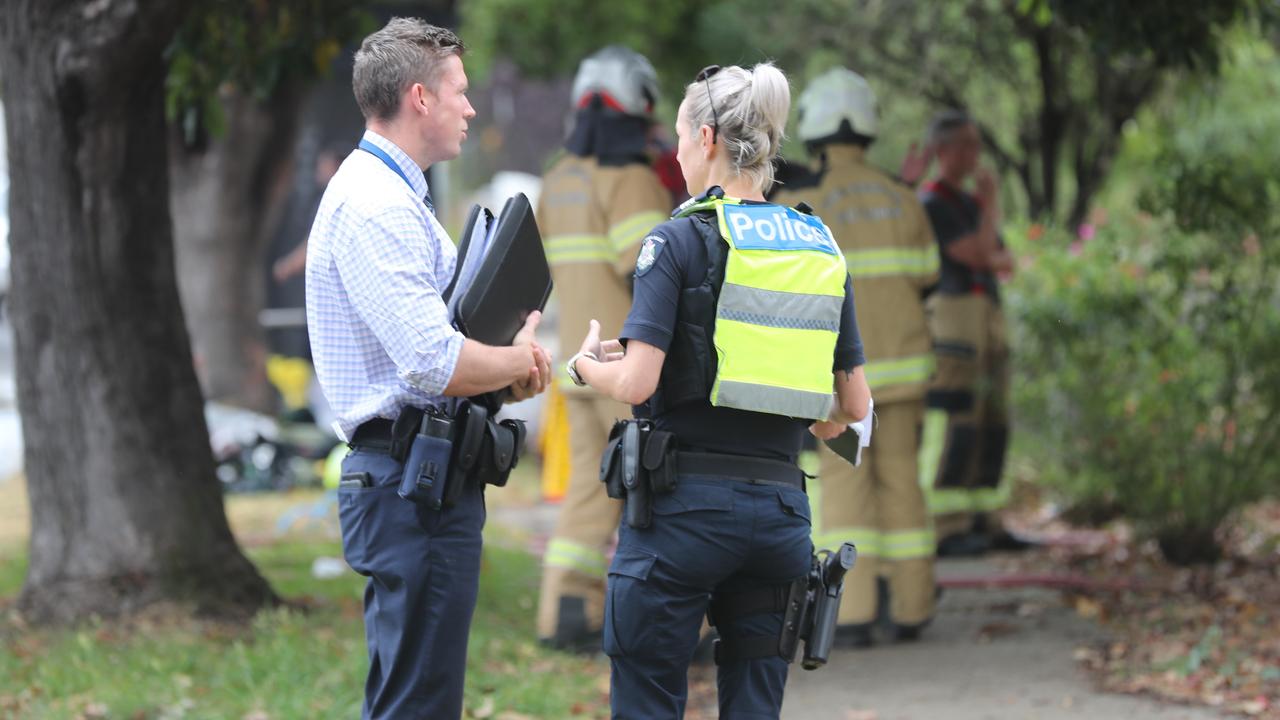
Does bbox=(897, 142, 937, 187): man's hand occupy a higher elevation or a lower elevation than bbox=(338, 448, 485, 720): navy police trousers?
higher

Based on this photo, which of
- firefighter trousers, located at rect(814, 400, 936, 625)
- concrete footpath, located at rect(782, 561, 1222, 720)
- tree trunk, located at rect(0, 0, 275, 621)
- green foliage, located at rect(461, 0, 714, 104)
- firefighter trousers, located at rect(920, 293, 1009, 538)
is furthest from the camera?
green foliage, located at rect(461, 0, 714, 104)

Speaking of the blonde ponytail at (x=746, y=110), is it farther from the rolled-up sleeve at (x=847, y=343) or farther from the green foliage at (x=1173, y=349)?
the green foliage at (x=1173, y=349)

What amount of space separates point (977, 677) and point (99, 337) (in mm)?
3836

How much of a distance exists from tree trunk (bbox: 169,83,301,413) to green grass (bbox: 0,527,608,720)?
280 inches

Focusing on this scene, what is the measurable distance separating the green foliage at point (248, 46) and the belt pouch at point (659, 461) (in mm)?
3968

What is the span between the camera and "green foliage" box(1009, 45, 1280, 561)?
7.48m

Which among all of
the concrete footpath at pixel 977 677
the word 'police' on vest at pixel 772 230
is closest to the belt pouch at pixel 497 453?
the word 'police' on vest at pixel 772 230

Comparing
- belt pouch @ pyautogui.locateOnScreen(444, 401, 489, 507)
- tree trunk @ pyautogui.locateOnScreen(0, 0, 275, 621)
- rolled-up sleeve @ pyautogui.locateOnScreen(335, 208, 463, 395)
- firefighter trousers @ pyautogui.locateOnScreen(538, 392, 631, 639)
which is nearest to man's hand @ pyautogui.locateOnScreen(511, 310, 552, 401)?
belt pouch @ pyautogui.locateOnScreen(444, 401, 489, 507)

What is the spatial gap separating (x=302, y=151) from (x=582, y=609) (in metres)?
9.66

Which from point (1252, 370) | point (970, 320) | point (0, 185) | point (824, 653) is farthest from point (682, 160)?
point (0, 185)

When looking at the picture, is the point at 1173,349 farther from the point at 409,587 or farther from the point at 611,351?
the point at 409,587

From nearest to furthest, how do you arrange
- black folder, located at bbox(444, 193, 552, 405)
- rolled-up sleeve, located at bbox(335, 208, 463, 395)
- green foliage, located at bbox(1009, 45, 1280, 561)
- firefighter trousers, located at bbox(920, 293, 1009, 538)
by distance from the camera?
rolled-up sleeve, located at bbox(335, 208, 463, 395) < black folder, located at bbox(444, 193, 552, 405) < green foliage, located at bbox(1009, 45, 1280, 561) < firefighter trousers, located at bbox(920, 293, 1009, 538)

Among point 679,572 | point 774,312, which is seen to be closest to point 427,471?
point 679,572

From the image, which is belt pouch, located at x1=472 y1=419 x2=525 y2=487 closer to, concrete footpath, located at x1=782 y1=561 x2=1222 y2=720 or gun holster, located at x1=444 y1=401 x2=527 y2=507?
gun holster, located at x1=444 y1=401 x2=527 y2=507
